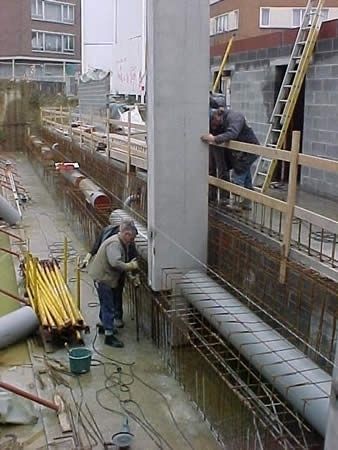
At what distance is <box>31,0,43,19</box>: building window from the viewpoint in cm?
5103

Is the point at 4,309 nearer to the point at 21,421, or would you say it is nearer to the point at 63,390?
the point at 63,390

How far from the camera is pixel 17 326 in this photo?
7.74 meters

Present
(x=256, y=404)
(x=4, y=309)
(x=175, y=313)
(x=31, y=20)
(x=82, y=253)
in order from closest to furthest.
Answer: (x=256, y=404) < (x=175, y=313) < (x=4, y=309) < (x=82, y=253) < (x=31, y=20)

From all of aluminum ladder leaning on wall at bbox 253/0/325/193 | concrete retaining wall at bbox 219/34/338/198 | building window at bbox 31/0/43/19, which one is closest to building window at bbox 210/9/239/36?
concrete retaining wall at bbox 219/34/338/198

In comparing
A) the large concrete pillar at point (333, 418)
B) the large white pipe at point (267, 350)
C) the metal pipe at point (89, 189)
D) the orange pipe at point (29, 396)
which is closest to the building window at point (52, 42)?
the metal pipe at point (89, 189)

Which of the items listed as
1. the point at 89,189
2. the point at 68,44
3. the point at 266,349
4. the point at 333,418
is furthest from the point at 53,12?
the point at 333,418

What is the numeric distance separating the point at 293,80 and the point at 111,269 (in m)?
4.00

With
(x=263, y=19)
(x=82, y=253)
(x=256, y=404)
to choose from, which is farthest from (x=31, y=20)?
(x=256, y=404)

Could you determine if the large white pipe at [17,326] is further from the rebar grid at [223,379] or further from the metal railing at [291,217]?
the metal railing at [291,217]

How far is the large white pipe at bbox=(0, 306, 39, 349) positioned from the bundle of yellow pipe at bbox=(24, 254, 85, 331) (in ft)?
0.41

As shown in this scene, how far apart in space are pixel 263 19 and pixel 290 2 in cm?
104

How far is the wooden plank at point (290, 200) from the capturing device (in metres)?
5.58

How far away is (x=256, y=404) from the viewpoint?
5.24m

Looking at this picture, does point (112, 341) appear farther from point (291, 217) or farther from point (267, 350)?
point (291, 217)
